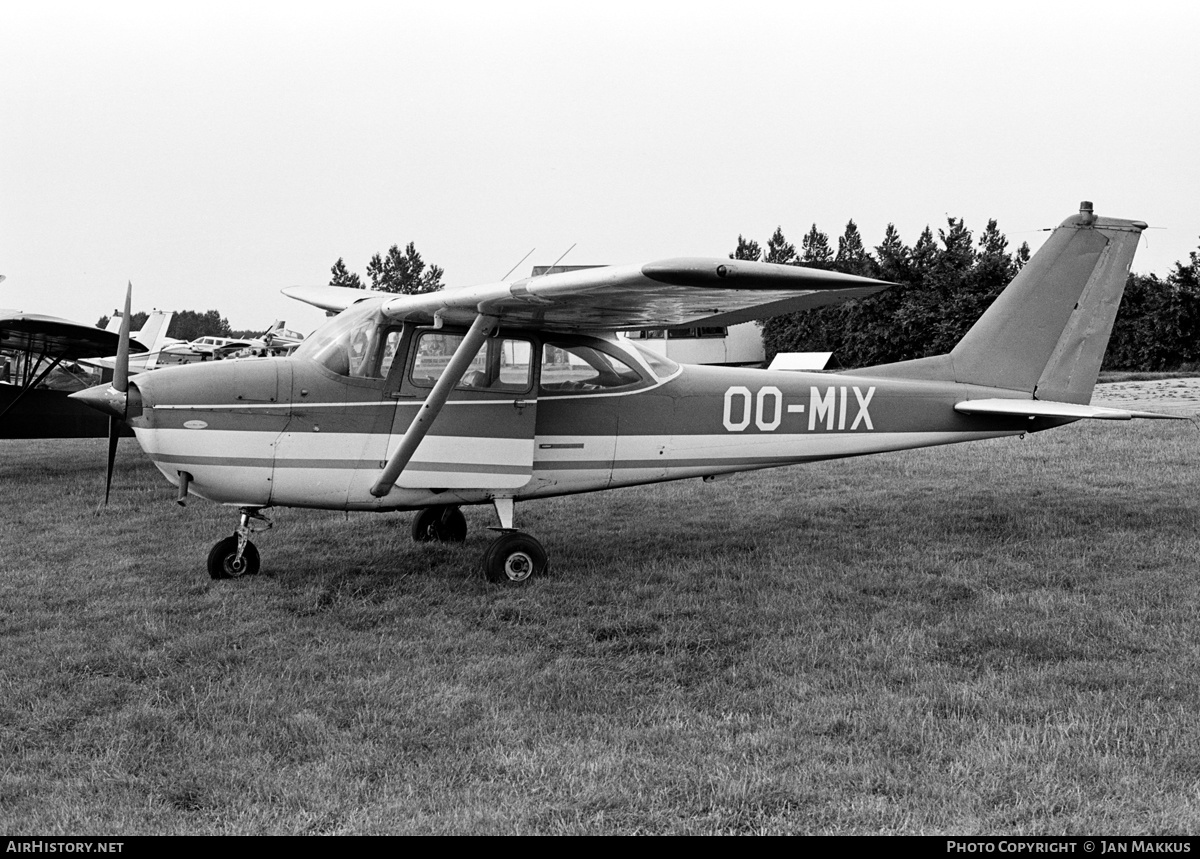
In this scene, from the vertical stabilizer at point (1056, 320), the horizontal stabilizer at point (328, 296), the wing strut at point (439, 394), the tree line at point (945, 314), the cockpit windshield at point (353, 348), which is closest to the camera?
the wing strut at point (439, 394)

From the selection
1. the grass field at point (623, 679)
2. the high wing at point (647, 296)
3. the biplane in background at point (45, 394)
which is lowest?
the grass field at point (623, 679)

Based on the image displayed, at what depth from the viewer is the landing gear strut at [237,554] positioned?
6957 mm

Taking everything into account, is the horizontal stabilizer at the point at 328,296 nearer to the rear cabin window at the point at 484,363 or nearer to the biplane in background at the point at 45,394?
the biplane in background at the point at 45,394

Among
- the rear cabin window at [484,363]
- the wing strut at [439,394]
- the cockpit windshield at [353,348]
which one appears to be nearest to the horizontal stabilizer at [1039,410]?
the rear cabin window at [484,363]

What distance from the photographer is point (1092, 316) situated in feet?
28.7

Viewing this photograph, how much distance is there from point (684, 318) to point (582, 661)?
2.90 m

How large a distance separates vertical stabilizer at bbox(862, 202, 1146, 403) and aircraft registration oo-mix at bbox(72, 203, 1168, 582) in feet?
0.06

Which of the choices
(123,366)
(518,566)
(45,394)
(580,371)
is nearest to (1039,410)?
(580,371)

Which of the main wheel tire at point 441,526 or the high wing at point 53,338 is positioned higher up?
the high wing at point 53,338

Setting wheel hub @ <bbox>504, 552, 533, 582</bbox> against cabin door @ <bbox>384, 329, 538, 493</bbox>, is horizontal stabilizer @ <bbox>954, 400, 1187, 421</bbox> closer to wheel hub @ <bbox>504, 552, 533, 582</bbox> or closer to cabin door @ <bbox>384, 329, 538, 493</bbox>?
cabin door @ <bbox>384, 329, 538, 493</bbox>

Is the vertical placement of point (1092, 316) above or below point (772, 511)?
above

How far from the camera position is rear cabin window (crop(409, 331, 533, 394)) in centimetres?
702
